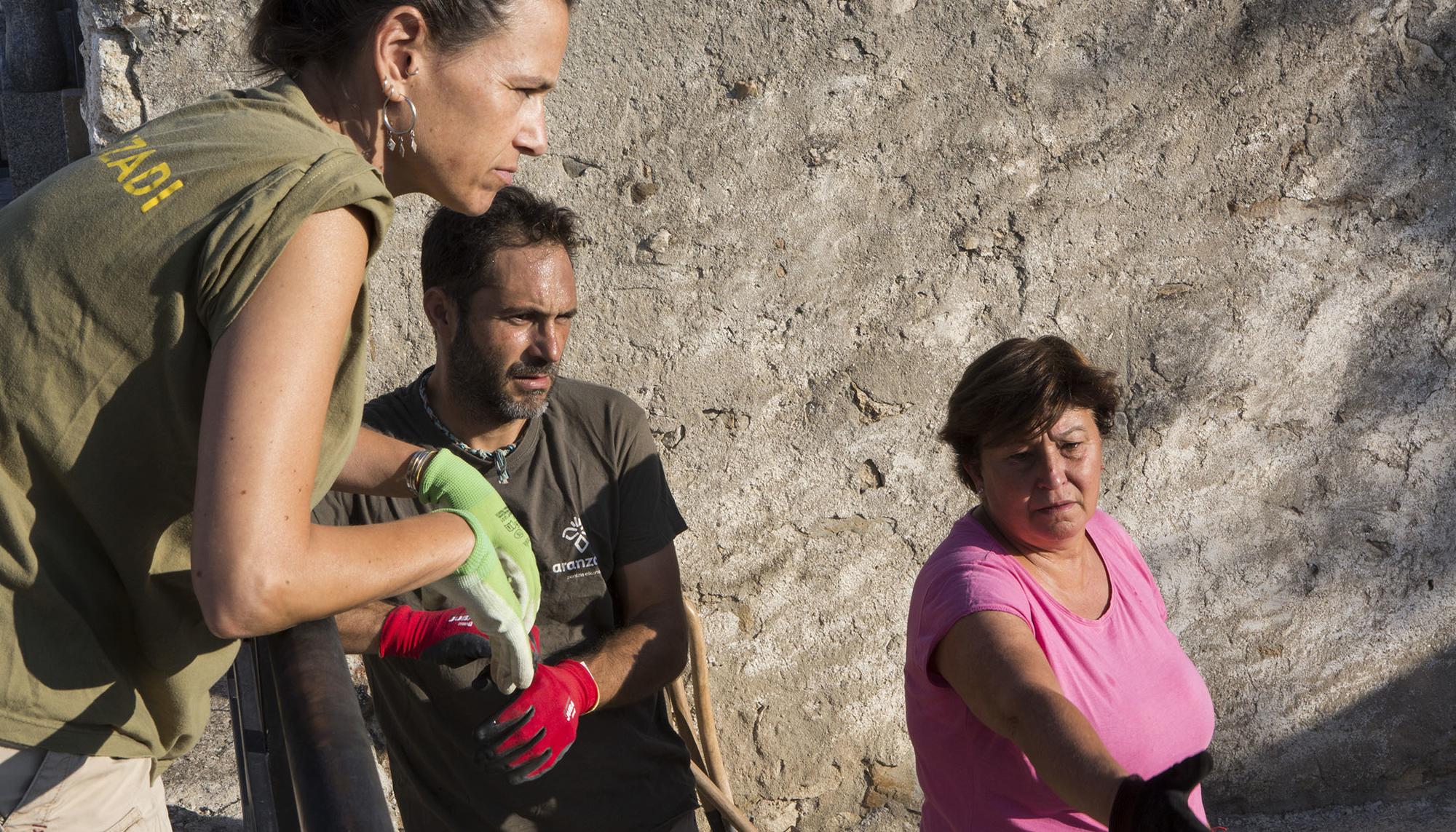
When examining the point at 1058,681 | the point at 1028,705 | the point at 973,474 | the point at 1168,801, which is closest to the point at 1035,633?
the point at 1058,681

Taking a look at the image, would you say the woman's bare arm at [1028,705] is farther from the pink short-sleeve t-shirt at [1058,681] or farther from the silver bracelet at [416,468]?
the silver bracelet at [416,468]

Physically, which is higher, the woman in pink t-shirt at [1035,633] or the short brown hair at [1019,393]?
the short brown hair at [1019,393]

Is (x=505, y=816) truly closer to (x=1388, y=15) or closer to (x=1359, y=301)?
(x=1359, y=301)

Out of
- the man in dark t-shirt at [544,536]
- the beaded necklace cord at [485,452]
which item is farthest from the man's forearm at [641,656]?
the beaded necklace cord at [485,452]

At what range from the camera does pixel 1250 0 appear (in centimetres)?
276

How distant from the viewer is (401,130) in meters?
1.09

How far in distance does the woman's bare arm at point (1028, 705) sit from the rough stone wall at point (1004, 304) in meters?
0.97

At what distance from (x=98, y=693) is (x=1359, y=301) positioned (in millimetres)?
2883

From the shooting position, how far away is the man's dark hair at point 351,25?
1056 mm

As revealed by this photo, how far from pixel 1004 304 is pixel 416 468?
178cm

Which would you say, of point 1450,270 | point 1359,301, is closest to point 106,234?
point 1359,301

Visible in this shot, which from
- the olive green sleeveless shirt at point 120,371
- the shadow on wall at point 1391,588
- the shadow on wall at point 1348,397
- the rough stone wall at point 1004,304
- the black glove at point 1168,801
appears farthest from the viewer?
the shadow on wall at point 1391,588

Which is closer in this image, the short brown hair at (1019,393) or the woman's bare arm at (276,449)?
the woman's bare arm at (276,449)

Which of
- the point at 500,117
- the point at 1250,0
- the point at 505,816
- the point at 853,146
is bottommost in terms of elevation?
the point at 505,816
